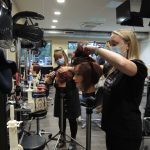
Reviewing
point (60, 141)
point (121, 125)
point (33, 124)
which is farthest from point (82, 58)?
point (33, 124)

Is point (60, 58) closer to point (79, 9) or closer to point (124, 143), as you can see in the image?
point (124, 143)

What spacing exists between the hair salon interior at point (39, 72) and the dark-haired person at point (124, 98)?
0.60ft

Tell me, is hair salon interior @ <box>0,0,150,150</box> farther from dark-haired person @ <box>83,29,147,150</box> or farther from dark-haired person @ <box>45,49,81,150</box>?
dark-haired person @ <box>83,29,147,150</box>

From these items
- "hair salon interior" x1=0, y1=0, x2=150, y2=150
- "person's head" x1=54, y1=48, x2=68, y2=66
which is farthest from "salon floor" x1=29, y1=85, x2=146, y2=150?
"person's head" x1=54, y1=48, x2=68, y2=66

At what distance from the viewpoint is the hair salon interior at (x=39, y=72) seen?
65.6 inches

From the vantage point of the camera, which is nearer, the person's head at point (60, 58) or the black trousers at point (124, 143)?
the black trousers at point (124, 143)

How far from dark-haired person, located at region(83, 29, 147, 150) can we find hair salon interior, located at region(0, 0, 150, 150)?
18 centimetres

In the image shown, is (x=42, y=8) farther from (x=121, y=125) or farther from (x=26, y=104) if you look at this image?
(x=121, y=125)

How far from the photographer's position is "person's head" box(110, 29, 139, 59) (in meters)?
1.63

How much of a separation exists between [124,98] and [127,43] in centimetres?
40

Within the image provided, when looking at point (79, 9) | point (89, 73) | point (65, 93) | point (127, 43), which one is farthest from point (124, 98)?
point (79, 9)

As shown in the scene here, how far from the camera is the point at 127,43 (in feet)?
5.41

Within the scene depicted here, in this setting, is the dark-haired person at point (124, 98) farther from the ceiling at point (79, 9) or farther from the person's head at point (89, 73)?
the ceiling at point (79, 9)

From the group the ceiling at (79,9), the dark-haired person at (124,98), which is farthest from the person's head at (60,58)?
the ceiling at (79,9)
